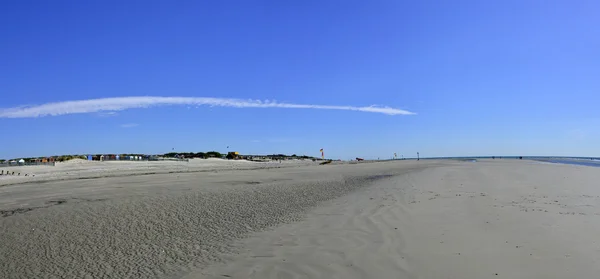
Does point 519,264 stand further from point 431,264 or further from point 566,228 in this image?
point 566,228

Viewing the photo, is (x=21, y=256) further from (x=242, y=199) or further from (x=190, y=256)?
(x=242, y=199)

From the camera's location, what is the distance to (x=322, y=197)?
13.1m

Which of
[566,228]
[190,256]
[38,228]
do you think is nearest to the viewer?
[190,256]

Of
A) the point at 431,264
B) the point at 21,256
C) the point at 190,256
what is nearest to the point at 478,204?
the point at 431,264

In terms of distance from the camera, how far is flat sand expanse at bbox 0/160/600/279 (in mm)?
5301

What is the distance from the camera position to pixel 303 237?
23.7 feet

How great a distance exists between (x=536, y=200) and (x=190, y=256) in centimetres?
1053

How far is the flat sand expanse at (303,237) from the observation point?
17.4 feet

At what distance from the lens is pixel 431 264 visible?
533cm

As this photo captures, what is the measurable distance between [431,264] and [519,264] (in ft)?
4.11

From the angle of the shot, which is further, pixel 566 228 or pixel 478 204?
pixel 478 204

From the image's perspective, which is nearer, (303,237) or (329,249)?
(329,249)

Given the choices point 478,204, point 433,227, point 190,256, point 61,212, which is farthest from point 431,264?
point 61,212

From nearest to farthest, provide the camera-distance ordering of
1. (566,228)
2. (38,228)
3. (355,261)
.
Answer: (355,261), (566,228), (38,228)
